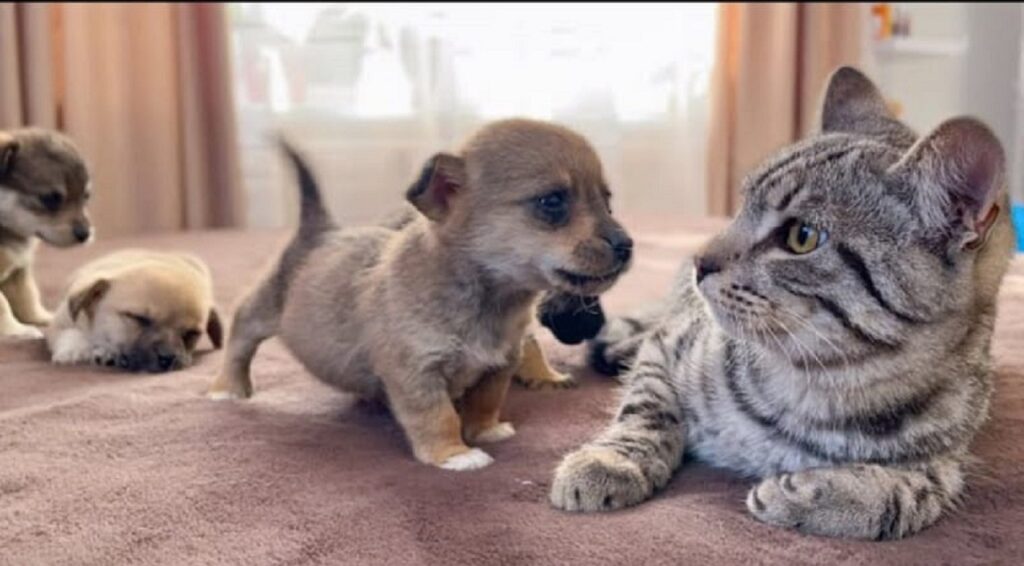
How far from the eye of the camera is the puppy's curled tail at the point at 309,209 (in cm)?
166

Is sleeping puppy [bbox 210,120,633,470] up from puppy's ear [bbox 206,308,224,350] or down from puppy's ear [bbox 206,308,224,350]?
up

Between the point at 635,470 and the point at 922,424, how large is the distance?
0.30m

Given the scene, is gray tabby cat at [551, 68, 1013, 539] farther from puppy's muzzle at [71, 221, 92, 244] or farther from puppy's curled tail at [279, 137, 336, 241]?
puppy's muzzle at [71, 221, 92, 244]

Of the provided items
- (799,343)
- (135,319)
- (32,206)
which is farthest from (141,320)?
(799,343)

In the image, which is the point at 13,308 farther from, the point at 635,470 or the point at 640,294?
the point at 635,470

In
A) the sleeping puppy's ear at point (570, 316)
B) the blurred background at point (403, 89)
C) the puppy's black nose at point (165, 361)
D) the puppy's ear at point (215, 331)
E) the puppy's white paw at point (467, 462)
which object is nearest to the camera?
the puppy's white paw at point (467, 462)

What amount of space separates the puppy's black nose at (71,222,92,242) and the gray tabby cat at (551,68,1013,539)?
146 cm

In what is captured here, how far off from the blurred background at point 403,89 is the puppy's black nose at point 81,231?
1252 mm

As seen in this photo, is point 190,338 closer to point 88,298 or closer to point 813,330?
point 88,298

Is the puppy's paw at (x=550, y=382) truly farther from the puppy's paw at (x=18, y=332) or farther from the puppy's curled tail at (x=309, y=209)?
the puppy's paw at (x=18, y=332)

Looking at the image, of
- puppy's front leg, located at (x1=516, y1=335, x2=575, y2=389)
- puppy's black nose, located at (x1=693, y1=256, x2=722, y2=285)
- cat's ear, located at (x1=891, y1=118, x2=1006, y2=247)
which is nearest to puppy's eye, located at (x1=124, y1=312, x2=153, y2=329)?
puppy's front leg, located at (x1=516, y1=335, x2=575, y2=389)

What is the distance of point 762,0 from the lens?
3.85m

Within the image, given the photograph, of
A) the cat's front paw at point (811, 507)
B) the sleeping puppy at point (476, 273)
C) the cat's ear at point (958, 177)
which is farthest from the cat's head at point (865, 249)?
the sleeping puppy at point (476, 273)

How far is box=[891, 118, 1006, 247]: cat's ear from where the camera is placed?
3.43 ft
